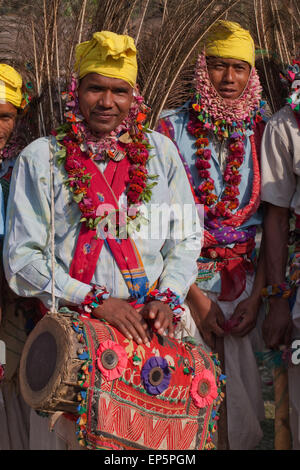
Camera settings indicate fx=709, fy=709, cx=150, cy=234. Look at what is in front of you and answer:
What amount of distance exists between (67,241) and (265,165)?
4.73ft

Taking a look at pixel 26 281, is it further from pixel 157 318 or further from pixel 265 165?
pixel 265 165

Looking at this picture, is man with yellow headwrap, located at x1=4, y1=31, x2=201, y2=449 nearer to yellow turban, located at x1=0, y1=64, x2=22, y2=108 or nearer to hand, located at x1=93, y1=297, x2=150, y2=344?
hand, located at x1=93, y1=297, x2=150, y2=344

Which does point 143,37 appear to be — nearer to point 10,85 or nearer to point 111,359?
point 10,85

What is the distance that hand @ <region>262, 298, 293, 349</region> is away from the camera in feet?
14.1

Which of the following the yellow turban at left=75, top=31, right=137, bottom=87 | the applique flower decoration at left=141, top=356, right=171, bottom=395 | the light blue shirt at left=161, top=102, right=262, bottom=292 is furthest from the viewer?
the light blue shirt at left=161, top=102, right=262, bottom=292

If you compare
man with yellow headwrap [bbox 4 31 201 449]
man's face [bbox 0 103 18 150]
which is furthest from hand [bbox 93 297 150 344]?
man's face [bbox 0 103 18 150]

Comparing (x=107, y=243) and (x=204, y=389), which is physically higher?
(x=107, y=243)

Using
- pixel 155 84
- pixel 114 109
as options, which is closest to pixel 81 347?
pixel 114 109

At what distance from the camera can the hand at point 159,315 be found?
3.55 metres

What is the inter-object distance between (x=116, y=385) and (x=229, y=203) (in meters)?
1.63

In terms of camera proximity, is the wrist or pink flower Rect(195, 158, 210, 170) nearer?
the wrist

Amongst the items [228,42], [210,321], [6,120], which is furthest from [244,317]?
[6,120]

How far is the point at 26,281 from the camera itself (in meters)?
3.65

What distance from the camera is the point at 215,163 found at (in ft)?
15.1
